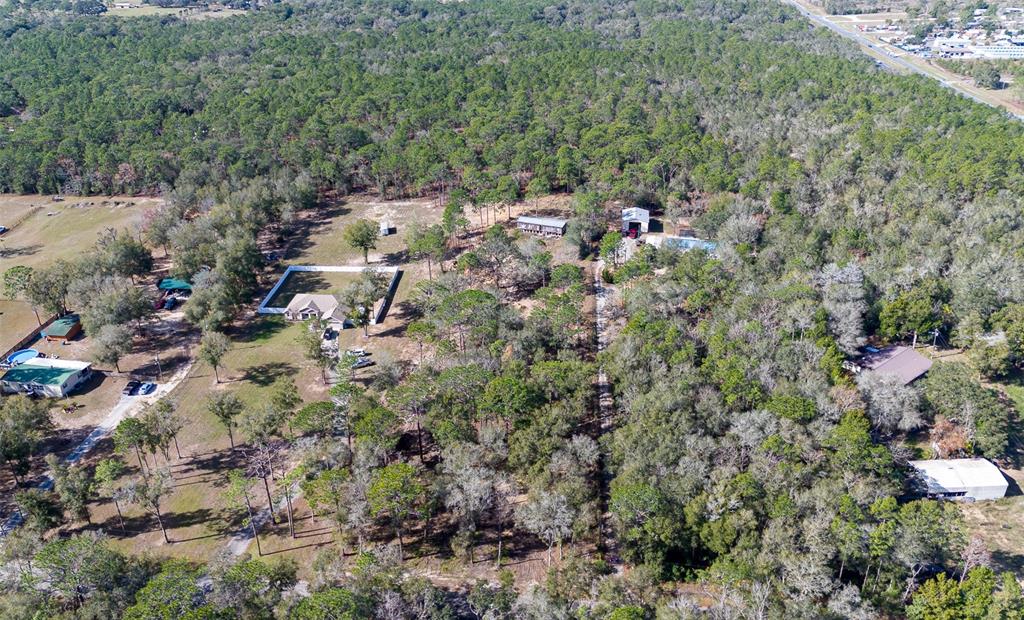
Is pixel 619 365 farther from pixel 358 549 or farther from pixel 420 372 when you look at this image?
pixel 358 549

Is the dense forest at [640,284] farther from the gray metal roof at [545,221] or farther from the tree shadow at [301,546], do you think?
the tree shadow at [301,546]

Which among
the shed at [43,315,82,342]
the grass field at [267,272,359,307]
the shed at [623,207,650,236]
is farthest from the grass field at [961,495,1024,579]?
the shed at [43,315,82,342]

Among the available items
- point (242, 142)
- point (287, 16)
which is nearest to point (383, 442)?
point (242, 142)

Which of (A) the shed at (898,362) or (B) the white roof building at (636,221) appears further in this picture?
(B) the white roof building at (636,221)

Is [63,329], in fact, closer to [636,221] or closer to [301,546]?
[301,546]

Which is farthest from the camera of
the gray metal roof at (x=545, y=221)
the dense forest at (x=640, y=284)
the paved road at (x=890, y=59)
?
the paved road at (x=890, y=59)

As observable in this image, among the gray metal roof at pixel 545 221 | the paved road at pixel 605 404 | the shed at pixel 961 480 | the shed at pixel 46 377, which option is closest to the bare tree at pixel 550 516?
the paved road at pixel 605 404

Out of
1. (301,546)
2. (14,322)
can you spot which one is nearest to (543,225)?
(301,546)
